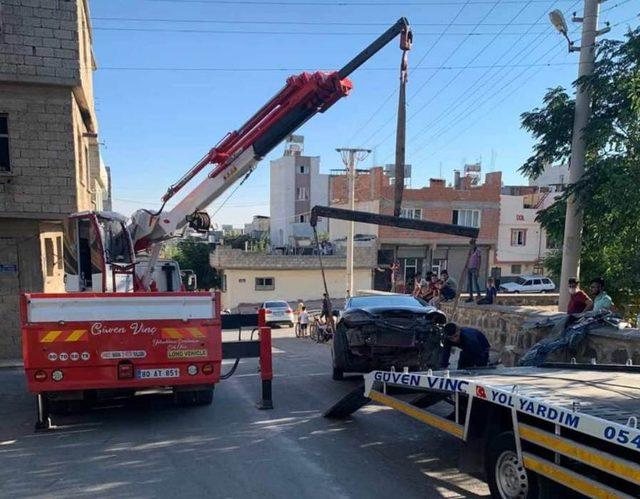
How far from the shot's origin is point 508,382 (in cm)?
461

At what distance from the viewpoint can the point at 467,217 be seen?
43281mm

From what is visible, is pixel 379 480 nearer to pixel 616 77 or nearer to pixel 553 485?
pixel 553 485

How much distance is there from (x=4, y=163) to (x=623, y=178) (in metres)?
12.3

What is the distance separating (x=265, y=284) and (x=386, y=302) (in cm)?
3091

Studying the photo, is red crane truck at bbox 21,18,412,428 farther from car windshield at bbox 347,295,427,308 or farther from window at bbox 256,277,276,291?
window at bbox 256,277,276,291

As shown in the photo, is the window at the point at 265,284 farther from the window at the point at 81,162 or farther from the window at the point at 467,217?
the window at the point at 81,162

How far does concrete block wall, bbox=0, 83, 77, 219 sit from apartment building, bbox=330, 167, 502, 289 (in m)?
31.1

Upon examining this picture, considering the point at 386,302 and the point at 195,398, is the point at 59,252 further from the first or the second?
the point at 386,302

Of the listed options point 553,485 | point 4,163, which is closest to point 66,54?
point 4,163

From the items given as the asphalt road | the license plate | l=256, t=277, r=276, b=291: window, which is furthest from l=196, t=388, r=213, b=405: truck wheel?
l=256, t=277, r=276, b=291: window

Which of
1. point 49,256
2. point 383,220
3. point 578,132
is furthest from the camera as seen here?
point 49,256

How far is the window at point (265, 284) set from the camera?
38.7m

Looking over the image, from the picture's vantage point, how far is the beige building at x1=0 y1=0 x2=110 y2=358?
11.0 metres

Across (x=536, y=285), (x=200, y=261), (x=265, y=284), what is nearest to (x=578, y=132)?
(x=265, y=284)
